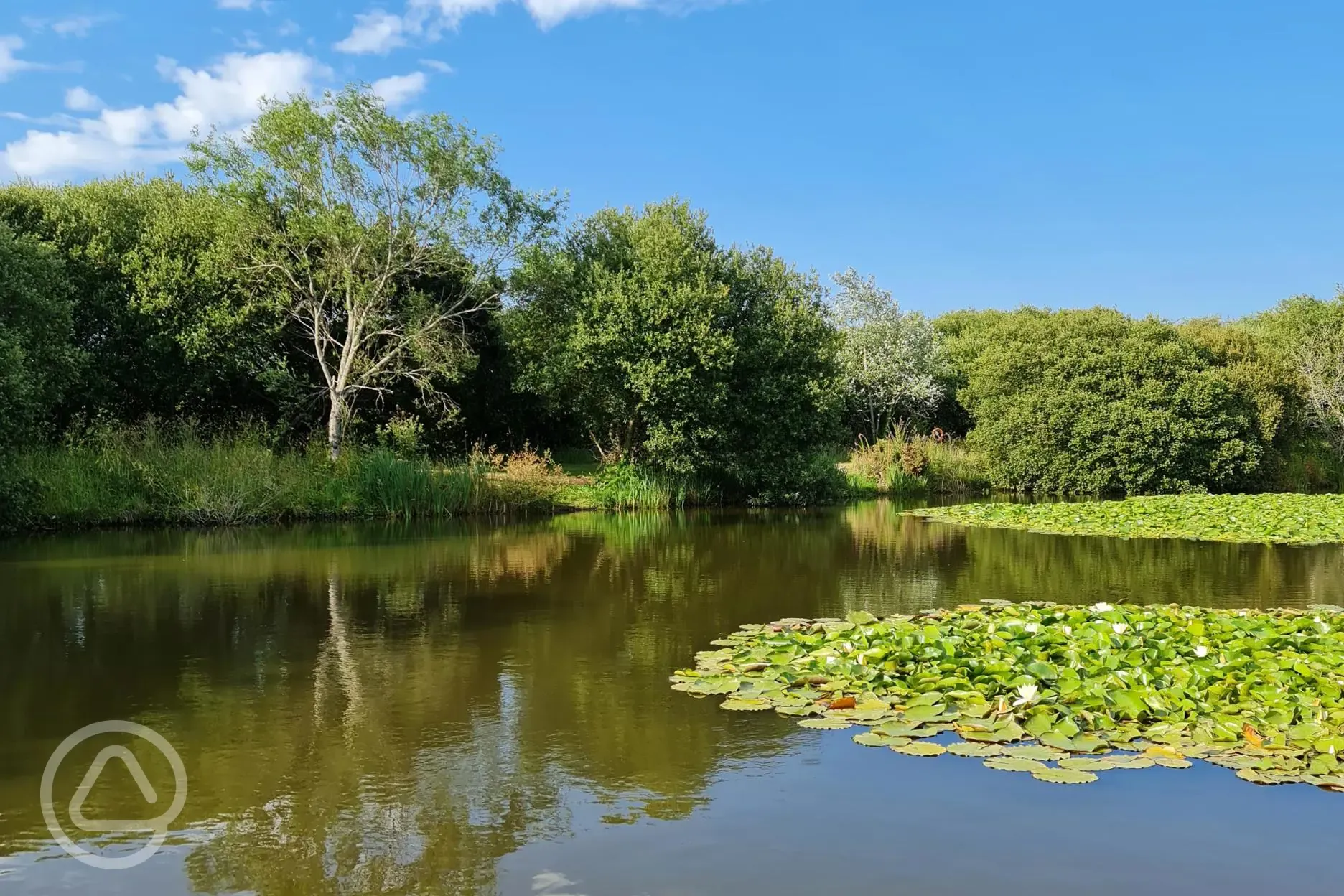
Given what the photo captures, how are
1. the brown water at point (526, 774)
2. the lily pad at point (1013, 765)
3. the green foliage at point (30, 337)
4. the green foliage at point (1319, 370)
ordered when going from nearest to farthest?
the brown water at point (526, 774) < the lily pad at point (1013, 765) < the green foliage at point (30, 337) < the green foliage at point (1319, 370)

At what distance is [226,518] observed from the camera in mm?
20312

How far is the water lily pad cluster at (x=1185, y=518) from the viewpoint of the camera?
58.6 ft

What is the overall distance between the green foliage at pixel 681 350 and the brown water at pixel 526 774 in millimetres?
14220

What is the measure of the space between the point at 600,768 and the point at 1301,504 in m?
22.1

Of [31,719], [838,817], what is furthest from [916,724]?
[31,719]

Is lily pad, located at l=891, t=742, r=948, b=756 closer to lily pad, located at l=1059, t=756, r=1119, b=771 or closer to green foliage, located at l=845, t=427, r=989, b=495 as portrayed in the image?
lily pad, located at l=1059, t=756, r=1119, b=771

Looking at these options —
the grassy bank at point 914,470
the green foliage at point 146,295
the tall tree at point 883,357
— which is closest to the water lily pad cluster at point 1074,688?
the green foliage at point 146,295

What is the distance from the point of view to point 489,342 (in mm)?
30641

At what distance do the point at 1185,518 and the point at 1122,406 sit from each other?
401 inches

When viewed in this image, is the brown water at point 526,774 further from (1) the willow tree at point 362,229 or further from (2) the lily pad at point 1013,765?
(1) the willow tree at point 362,229

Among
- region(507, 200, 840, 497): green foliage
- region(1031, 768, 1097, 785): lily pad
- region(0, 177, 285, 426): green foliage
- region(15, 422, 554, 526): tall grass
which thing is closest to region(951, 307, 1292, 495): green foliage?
region(507, 200, 840, 497): green foliage

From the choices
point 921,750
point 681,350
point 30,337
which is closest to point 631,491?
point 681,350

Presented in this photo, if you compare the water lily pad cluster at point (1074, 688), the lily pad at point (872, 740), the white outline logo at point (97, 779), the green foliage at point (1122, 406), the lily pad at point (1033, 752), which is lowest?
the white outline logo at point (97, 779)

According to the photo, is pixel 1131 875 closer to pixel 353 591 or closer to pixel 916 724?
pixel 916 724
